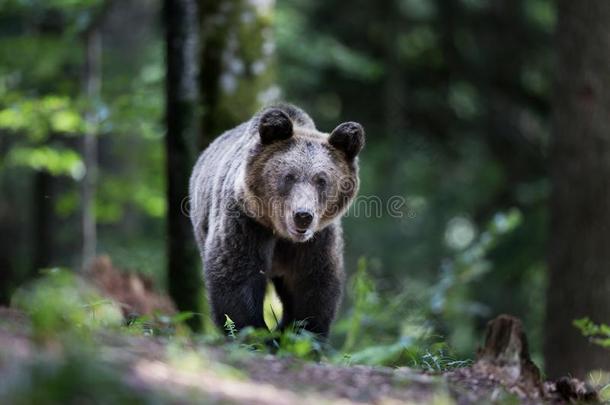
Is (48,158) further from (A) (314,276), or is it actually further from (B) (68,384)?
(B) (68,384)

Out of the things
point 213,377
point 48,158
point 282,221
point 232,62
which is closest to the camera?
point 213,377

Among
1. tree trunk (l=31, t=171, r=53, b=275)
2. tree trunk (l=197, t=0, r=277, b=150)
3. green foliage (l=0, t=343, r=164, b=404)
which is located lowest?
tree trunk (l=31, t=171, r=53, b=275)

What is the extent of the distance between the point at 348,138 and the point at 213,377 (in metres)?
3.73

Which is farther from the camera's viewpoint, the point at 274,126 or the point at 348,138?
the point at 348,138

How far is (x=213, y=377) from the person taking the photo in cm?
396

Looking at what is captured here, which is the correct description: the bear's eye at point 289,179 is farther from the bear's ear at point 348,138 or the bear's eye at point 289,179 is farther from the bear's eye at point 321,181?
the bear's ear at point 348,138

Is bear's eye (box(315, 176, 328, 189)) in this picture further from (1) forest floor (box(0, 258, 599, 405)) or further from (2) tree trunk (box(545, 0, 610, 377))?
(2) tree trunk (box(545, 0, 610, 377))

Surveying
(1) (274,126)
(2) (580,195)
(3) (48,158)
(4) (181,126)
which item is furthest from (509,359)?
(3) (48,158)

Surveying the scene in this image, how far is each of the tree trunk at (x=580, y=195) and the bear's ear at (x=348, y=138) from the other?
4.36 meters

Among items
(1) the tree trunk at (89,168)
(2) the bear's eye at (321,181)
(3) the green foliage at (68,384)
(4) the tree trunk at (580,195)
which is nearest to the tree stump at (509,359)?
(3) the green foliage at (68,384)

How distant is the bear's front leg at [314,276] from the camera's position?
23.2 feet

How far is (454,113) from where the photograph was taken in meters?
19.0

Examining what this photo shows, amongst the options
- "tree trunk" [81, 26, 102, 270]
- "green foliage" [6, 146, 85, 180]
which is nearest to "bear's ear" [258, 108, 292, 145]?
"green foliage" [6, 146, 85, 180]

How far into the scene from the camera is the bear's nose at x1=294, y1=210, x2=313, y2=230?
6.65 m
